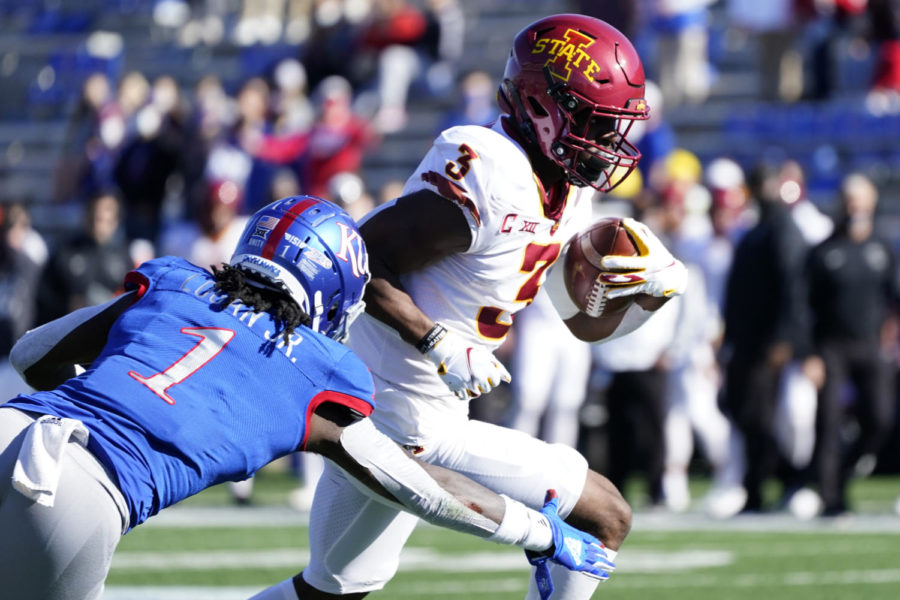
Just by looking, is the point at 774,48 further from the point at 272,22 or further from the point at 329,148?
the point at 272,22

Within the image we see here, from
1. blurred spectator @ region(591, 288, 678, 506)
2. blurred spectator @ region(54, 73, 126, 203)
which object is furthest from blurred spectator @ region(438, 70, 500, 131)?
blurred spectator @ region(54, 73, 126, 203)

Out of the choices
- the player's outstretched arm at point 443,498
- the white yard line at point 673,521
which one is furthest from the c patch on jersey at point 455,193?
the white yard line at point 673,521

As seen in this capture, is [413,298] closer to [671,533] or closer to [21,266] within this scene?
[671,533]

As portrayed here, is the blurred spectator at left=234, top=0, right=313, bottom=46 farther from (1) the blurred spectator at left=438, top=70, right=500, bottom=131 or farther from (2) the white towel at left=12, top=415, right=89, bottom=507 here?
(2) the white towel at left=12, top=415, right=89, bottom=507

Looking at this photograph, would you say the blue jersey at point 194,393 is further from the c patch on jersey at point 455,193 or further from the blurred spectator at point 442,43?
the blurred spectator at point 442,43

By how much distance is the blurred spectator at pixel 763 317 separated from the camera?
8891 millimetres

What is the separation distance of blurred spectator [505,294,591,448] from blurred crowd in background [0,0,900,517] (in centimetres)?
2

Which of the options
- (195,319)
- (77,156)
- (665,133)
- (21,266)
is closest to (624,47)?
(195,319)

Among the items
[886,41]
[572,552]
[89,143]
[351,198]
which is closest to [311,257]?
[572,552]

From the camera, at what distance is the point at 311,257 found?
3.51 m

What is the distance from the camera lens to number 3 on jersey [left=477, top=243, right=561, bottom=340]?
421 cm

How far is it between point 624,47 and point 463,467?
46.7 inches

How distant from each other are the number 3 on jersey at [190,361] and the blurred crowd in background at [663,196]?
3.88 meters

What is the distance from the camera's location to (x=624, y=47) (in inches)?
166
